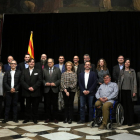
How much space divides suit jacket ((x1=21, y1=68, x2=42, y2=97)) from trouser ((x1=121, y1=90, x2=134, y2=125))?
78.5 inches

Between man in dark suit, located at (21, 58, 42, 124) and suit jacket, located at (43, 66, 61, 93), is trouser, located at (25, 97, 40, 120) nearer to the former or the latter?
man in dark suit, located at (21, 58, 42, 124)

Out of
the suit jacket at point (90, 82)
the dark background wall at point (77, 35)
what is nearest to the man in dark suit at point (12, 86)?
the suit jacket at point (90, 82)

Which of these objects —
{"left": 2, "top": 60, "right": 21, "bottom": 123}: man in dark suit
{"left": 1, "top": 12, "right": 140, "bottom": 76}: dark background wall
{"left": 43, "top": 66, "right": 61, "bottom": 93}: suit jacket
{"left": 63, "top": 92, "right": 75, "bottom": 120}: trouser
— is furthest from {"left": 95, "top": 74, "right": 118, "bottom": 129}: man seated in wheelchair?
{"left": 1, "top": 12, "right": 140, "bottom": 76}: dark background wall

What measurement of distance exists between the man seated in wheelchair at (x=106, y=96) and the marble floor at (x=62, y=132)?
0.37 meters

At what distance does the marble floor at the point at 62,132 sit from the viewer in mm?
4047

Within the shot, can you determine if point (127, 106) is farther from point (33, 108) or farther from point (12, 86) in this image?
point (12, 86)

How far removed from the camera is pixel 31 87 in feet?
17.6

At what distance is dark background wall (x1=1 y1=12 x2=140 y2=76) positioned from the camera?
8195 millimetres

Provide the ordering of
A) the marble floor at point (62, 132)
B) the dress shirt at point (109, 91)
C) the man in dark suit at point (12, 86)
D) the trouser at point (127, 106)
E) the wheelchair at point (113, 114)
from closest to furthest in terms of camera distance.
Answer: the marble floor at point (62, 132)
the wheelchair at point (113, 114)
the dress shirt at point (109, 91)
the trouser at point (127, 106)
the man in dark suit at point (12, 86)

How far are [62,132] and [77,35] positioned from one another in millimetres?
4889

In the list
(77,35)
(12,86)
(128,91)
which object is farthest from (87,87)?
(77,35)

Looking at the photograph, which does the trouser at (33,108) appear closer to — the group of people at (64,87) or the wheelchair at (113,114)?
the group of people at (64,87)

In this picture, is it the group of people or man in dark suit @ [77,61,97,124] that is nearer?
the group of people

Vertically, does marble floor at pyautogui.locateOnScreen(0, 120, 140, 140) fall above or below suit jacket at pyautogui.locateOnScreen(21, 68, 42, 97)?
below
